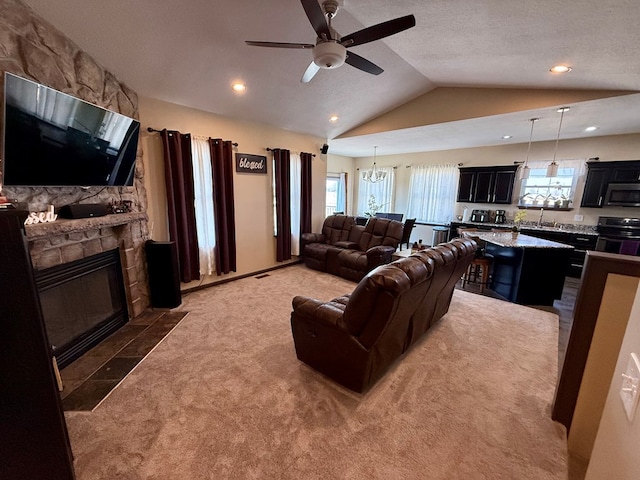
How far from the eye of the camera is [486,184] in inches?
235

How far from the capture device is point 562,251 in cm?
332

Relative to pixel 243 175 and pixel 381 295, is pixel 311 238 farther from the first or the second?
pixel 381 295

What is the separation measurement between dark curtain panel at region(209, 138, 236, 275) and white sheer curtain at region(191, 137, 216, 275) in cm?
6

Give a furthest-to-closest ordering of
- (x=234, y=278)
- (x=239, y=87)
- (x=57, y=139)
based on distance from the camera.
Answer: (x=234, y=278) → (x=239, y=87) → (x=57, y=139)

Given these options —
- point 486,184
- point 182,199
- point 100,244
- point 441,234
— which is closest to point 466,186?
point 486,184

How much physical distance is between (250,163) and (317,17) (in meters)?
2.84

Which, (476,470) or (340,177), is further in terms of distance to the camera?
(340,177)

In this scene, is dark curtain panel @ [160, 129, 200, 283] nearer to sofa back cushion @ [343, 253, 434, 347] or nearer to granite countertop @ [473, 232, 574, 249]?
sofa back cushion @ [343, 253, 434, 347]

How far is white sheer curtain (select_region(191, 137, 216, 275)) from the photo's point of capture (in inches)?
144

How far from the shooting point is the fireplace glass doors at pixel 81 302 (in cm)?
216

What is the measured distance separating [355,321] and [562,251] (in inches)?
131

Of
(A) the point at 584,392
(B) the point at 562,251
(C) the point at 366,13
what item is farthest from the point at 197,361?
(B) the point at 562,251

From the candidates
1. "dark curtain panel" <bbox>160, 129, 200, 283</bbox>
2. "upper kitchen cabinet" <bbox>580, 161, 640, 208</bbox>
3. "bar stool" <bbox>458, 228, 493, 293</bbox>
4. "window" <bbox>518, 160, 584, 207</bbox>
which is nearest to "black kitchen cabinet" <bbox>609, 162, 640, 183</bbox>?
"upper kitchen cabinet" <bbox>580, 161, 640, 208</bbox>

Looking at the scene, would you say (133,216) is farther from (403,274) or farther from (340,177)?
(340,177)
